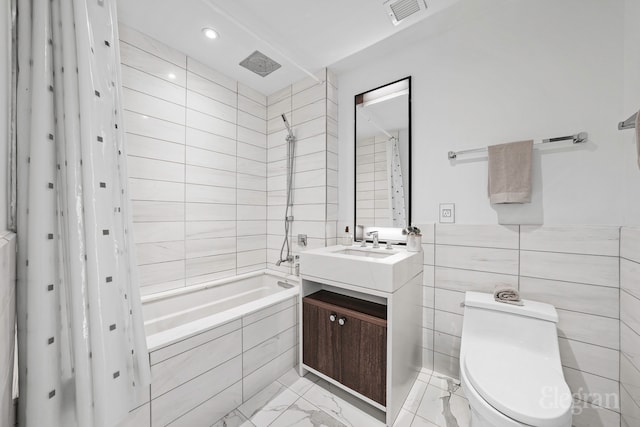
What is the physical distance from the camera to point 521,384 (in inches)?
39.9

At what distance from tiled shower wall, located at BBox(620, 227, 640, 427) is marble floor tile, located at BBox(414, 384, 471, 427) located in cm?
69

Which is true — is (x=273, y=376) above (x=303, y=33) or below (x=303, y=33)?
below

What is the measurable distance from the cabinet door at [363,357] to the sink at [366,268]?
0.24 metres

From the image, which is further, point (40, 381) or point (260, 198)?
point (260, 198)

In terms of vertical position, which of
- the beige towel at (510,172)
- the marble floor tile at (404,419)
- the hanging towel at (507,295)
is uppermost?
the beige towel at (510,172)

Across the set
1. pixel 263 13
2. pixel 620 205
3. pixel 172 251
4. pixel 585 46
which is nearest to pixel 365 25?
pixel 263 13

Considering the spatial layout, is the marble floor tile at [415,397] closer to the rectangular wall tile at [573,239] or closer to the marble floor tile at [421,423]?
the marble floor tile at [421,423]

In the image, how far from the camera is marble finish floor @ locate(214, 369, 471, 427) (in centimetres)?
134

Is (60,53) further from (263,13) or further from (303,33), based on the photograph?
(303,33)

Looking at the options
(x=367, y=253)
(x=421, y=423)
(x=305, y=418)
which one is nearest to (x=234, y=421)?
(x=305, y=418)

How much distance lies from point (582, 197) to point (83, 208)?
2.18m

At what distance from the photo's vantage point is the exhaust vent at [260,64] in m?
2.00

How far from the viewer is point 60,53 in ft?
2.25

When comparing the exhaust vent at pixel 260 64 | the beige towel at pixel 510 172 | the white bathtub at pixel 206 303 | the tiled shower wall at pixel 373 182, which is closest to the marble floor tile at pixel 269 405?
the white bathtub at pixel 206 303
